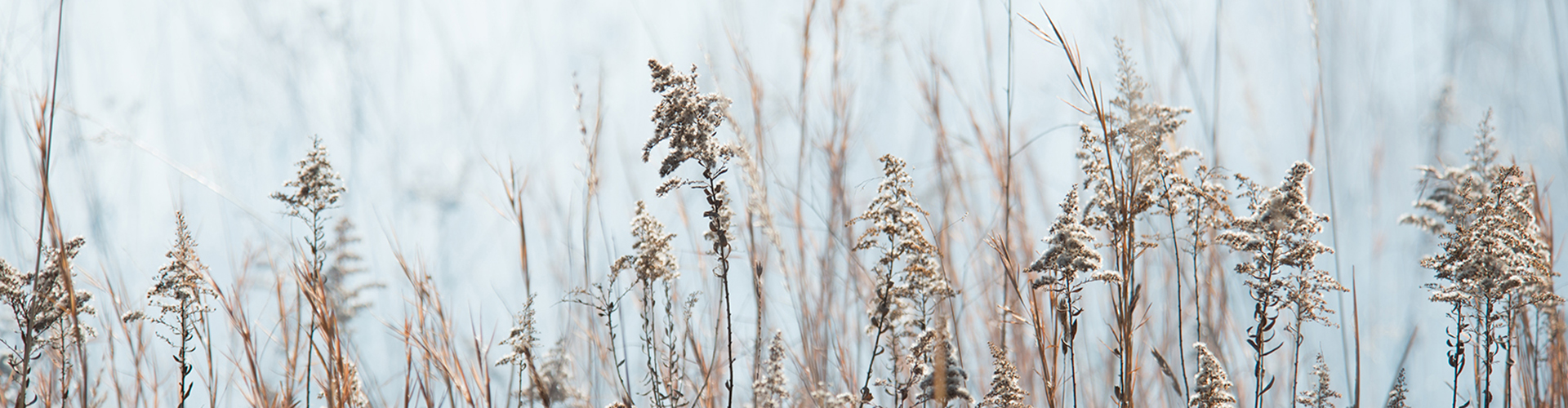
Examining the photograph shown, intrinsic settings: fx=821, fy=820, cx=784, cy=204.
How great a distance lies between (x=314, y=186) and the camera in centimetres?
149

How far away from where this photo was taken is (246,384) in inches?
68.1

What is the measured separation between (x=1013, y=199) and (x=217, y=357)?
1841 mm

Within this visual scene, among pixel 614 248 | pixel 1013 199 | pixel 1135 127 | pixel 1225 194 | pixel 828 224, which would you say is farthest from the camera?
pixel 1013 199

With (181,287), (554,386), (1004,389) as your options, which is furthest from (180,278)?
(1004,389)

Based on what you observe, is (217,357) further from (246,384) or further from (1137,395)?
(1137,395)

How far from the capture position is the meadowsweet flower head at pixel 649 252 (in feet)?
4.18

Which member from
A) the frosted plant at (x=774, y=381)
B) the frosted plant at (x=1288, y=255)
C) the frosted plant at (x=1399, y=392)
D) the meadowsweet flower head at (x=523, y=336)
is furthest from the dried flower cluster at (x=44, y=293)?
the frosted plant at (x=1399, y=392)

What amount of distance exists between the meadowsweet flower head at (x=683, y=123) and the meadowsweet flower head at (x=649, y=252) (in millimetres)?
176

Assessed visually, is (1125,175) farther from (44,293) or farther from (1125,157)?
(44,293)

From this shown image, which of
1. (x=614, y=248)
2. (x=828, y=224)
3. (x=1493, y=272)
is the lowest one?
(x=1493, y=272)

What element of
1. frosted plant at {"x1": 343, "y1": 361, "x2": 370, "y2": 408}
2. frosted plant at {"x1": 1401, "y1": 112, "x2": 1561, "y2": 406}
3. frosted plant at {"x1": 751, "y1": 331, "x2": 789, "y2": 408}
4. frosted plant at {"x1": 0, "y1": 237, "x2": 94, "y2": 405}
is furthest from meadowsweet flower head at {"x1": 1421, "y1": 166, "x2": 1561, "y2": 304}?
frosted plant at {"x1": 0, "y1": 237, "x2": 94, "y2": 405}

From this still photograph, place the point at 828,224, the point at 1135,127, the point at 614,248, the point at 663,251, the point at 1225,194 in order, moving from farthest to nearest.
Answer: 1. the point at 828,224
2. the point at 614,248
3. the point at 1225,194
4. the point at 663,251
5. the point at 1135,127

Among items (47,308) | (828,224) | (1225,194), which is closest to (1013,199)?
(828,224)

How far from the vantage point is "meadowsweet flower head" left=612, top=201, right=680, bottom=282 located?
4.18 feet
